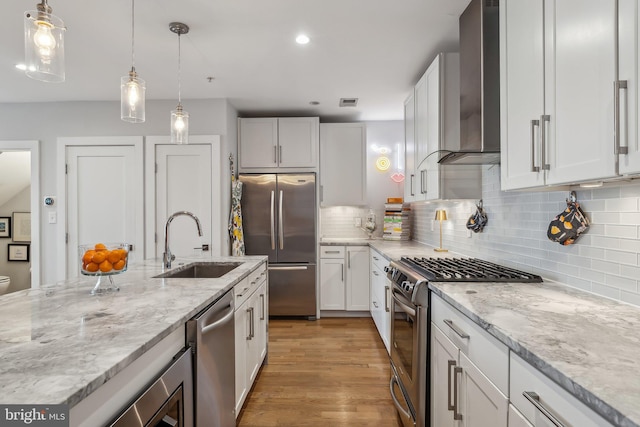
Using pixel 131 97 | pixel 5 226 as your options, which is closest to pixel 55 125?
pixel 5 226

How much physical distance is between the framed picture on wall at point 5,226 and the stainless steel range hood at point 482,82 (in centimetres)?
582

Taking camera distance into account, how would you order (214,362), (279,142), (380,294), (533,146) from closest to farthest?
(533,146)
(214,362)
(380,294)
(279,142)

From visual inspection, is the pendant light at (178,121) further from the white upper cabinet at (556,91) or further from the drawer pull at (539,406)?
the drawer pull at (539,406)

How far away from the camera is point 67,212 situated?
4.02 metres

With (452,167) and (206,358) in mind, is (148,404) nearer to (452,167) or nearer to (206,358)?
(206,358)

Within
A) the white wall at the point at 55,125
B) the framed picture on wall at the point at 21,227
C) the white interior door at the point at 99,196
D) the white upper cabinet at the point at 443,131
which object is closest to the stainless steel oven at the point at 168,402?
the white upper cabinet at the point at 443,131

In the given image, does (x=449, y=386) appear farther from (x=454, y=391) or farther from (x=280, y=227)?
(x=280, y=227)

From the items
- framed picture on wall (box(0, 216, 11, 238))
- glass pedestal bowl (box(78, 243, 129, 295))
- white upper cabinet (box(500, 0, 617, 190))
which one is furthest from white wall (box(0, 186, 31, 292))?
white upper cabinet (box(500, 0, 617, 190))

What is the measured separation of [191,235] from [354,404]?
8.49 ft

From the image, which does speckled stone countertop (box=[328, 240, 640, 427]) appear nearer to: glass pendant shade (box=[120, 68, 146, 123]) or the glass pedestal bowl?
the glass pedestal bowl

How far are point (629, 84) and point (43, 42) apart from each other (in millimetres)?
1984

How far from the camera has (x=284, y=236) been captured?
4.23 meters

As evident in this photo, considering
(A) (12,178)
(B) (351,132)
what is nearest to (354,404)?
(B) (351,132)

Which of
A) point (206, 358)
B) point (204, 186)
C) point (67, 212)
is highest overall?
point (204, 186)
